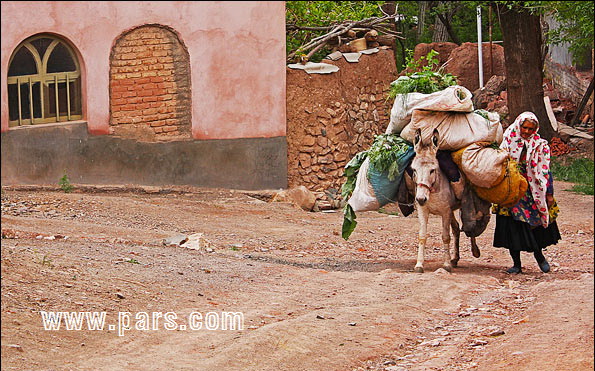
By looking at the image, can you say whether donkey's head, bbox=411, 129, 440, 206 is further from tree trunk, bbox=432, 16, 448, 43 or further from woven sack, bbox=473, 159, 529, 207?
tree trunk, bbox=432, 16, 448, 43

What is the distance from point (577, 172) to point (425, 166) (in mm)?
10371

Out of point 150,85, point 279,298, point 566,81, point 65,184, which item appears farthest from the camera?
point 566,81

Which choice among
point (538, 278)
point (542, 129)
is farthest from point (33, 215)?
point (542, 129)

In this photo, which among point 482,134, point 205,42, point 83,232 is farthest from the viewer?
point 205,42

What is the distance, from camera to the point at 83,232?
35.5 feet

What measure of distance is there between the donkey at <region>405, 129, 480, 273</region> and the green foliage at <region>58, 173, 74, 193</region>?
646 centimetres

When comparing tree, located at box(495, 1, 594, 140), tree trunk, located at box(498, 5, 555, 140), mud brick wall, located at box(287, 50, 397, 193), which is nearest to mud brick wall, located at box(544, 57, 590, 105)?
tree, located at box(495, 1, 594, 140)

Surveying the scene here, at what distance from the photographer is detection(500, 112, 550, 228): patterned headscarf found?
898cm

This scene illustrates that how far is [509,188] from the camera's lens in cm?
886

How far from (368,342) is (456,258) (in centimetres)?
326

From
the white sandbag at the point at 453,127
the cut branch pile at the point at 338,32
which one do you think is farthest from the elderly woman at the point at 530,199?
the cut branch pile at the point at 338,32

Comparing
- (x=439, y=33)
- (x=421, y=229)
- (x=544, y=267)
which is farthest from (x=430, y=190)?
(x=439, y=33)

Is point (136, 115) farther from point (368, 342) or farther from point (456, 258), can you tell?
point (368, 342)

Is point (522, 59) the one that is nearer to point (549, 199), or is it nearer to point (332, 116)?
point (332, 116)
